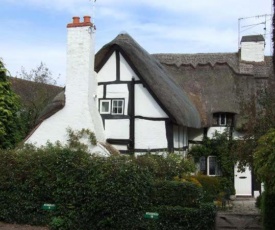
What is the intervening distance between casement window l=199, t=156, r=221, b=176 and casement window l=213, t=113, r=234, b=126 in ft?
6.30

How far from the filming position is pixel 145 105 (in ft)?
67.1

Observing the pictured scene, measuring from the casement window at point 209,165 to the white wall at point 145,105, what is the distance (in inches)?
256

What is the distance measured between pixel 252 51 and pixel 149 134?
12.1 metres

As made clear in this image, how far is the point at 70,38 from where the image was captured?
62.4 ft

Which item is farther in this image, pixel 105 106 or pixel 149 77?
pixel 105 106

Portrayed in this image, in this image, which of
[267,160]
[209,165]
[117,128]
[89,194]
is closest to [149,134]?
[117,128]

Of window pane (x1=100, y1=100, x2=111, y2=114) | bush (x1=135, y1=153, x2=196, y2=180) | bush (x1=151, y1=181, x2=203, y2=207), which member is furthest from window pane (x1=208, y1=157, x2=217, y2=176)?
bush (x1=151, y1=181, x2=203, y2=207)

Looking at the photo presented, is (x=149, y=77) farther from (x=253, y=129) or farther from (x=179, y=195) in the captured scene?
(x=179, y=195)

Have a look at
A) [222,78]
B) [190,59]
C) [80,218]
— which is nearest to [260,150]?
[80,218]

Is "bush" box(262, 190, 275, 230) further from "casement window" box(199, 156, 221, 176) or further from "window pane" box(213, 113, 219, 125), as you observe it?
"window pane" box(213, 113, 219, 125)

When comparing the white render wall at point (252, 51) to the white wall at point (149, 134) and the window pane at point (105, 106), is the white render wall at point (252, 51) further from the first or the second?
the window pane at point (105, 106)

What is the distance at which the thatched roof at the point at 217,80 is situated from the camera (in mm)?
26047

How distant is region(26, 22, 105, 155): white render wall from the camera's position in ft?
61.3

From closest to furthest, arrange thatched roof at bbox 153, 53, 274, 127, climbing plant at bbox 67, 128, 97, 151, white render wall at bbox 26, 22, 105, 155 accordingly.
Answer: climbing plant at bbox 67, 128, 97, 151 → white render wall at bbox 26, 22, 105, 155 → thatched roof at bbox 153, 53, 274, 127
